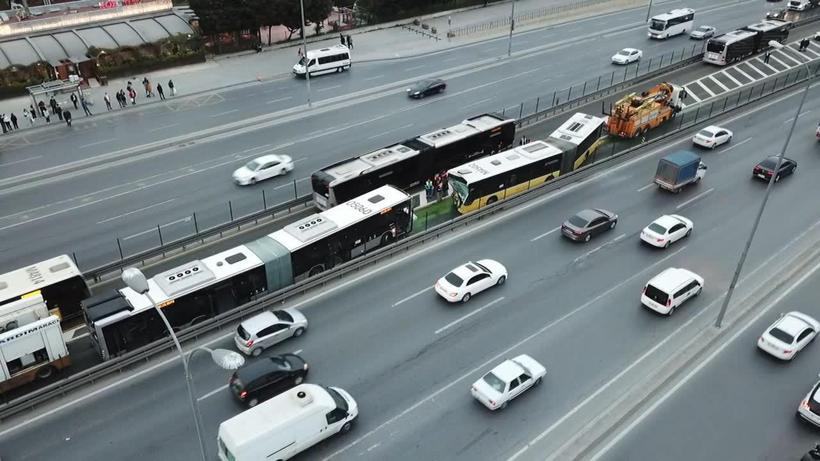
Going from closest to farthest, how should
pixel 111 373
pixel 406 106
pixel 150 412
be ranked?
1. pixel 150 412
2. pixel 111 373
3. pixel 406 106

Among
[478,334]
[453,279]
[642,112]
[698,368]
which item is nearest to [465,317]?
[478,334]

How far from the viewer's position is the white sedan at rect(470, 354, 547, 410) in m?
23.3

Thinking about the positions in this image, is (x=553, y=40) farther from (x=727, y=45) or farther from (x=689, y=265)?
(x=689, y=265)

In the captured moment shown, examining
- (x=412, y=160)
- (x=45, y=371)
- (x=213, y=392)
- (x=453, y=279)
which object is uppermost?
(x=412, y=160)

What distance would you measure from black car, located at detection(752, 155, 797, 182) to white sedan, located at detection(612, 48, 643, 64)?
2565 centimetres

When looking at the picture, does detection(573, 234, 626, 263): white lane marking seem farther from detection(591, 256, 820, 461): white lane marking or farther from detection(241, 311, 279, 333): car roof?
detection(241, 311, 279, 333): car roof

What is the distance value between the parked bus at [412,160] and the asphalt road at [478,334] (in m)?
6.17

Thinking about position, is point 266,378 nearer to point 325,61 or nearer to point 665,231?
point 665,231

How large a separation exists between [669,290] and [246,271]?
18907mm

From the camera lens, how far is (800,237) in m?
34.3

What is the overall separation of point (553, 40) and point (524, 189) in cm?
4093

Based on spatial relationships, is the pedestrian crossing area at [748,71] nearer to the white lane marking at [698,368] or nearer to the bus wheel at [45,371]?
the white lane marking at [698,368]

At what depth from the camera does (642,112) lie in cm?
4644

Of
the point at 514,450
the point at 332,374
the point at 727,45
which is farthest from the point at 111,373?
the point at 727,45
